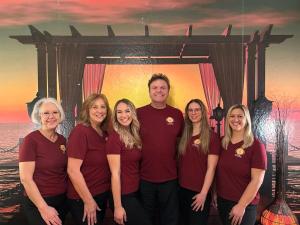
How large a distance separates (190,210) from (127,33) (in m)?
1.79

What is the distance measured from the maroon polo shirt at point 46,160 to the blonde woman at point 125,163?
38 cm

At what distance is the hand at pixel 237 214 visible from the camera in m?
2.21

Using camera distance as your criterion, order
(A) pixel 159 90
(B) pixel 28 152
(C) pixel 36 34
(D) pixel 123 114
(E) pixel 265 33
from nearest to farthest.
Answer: (B) pixel 28 152 < (D) pixel 123 114 < (A) pixel 159 90 < (C) pixel 36 34 < (E) pixel 265 33

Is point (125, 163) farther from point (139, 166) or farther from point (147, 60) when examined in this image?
point (147, 60)

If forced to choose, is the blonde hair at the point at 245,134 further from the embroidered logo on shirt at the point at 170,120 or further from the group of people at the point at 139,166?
the embroidered logo on shirt at the point at 170,120

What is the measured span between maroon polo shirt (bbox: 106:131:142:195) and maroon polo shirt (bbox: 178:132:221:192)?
402 mm

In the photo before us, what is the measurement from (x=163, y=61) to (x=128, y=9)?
2.06 feet

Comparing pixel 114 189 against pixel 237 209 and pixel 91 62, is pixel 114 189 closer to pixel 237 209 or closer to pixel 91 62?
pixel 237 209

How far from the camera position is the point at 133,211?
7.38 ft

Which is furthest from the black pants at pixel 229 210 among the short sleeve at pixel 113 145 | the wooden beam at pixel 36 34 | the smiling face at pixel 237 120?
the wooden beam at pixel 36 34

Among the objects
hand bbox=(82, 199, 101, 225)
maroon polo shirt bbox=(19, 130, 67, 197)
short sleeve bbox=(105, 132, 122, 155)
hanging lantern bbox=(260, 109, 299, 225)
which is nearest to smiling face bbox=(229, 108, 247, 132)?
short sleeve bbox=(105, 132, 122, 155)

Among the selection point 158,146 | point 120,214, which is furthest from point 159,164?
point 120,214

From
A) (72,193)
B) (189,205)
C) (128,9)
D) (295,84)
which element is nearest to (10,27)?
(128,9)

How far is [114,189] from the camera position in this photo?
2.18 m
